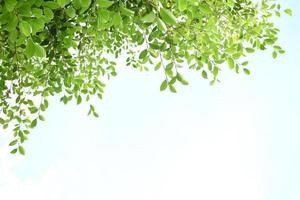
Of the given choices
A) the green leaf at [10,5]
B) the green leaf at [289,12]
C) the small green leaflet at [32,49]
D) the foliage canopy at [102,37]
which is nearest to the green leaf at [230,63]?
the foliage canopy at [102,37]

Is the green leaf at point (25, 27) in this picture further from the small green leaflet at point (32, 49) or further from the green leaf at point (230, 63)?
the green leaf at point (230, 63)

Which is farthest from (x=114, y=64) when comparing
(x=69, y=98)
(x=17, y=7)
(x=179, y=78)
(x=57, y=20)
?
(x=17, y=7)

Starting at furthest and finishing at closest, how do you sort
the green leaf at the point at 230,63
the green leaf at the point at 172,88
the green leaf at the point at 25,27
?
the green leaf at the point at 230,63 < the green leaf at the point at 172,88 < the green leaf at the point at 25,27

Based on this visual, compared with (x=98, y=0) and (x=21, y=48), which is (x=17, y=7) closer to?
(x=98, y=0)

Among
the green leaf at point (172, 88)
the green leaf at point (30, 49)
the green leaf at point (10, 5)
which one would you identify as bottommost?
the green leaf at point (172, 88)

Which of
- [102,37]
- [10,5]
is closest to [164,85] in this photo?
[10,5]

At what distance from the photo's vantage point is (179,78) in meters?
3.38

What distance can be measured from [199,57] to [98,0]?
7.89 feet

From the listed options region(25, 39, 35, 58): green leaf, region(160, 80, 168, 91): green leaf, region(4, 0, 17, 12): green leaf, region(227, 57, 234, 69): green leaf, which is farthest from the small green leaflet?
region(227, 57, 234, 69): green leaf

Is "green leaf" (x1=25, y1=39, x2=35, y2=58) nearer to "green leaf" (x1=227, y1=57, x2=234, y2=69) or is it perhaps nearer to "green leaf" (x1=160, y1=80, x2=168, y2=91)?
"green leaf" (x1=160, y1=80, x2=168, y2=91)

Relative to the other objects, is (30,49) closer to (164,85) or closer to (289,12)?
(164,85)

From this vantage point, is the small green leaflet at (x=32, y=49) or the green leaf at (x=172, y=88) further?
the green leaf at (x=172, y=88)

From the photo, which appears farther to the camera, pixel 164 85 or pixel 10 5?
pixel 164 85

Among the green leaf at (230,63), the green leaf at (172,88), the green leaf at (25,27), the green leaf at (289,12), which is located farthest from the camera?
the green leaf at (289,12)
